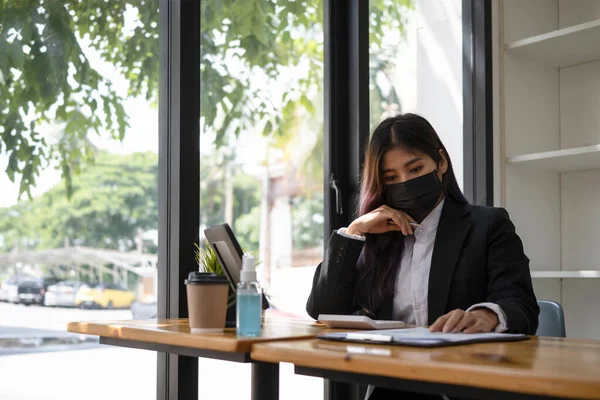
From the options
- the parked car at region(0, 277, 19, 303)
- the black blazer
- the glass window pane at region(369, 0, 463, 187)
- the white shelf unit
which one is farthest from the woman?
the white shelf unit

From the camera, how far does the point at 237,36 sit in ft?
8.37

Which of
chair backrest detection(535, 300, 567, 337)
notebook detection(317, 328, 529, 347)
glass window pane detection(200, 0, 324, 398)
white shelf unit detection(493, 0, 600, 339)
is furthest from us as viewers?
white shelf unit detection(493, 0, 600, 339)

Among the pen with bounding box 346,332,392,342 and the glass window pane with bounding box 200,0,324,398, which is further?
the glass window pane with bounding box 200,0,324,398

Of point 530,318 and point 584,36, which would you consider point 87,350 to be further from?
point 584,36

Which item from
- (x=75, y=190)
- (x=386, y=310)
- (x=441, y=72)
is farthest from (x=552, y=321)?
(x=441, y=72)

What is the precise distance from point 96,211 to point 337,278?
28.9 inches

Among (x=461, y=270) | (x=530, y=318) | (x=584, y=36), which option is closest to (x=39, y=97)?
(x=461, y=270)

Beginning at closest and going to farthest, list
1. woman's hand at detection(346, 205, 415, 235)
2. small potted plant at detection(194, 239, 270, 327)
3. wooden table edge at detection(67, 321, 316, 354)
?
wooden table edge at detection(67, 321, 316, 354), small potted plant at detection(194, 239, 270, 327), woman's hand at detection(346, 205, 415, 235)

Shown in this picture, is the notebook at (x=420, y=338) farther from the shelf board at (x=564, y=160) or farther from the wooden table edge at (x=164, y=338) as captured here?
the shelf board at (x=564, y=160)

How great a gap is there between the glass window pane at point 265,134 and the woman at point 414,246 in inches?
17.1

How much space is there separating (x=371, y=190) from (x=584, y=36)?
1441mm

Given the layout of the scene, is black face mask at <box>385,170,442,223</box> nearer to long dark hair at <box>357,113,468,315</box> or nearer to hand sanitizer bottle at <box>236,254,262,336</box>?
long dark hair at <box>357,113,468,315</box>

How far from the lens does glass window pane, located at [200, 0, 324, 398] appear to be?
8.06 ft

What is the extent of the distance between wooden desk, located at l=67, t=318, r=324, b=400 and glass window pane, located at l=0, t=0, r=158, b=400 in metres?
0.29
